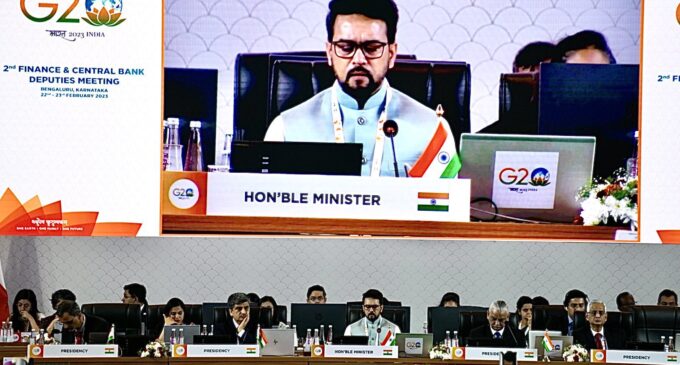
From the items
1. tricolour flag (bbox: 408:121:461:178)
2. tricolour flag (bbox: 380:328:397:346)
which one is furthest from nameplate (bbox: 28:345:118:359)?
tricolour flag (bbox: 408:121:461:178)

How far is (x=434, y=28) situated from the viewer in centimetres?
1159

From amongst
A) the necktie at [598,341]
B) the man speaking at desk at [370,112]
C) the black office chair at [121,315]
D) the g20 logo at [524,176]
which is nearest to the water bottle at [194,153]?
the man speaking at desk at [370,112]

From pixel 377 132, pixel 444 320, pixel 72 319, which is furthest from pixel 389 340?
pixel 377 132

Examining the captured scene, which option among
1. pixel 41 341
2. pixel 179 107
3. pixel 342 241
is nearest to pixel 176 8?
pixel 179 107

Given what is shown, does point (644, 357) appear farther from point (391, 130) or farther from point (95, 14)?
point (95, 14)

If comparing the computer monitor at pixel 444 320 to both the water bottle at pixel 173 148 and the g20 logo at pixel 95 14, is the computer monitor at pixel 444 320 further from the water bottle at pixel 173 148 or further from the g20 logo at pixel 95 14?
the g20 logo at pixel 95 14

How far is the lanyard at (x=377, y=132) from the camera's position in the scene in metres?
11.5

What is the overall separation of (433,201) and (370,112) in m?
0.91

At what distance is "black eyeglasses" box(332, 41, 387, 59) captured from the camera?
1156 cm

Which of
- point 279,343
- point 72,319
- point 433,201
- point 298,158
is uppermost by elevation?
point 298,158

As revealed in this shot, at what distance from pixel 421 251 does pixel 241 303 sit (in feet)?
9.51

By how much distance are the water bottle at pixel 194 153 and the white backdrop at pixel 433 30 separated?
7.6 inches

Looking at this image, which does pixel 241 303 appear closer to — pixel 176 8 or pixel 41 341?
pixel 41 341

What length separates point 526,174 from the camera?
11.7 metres
